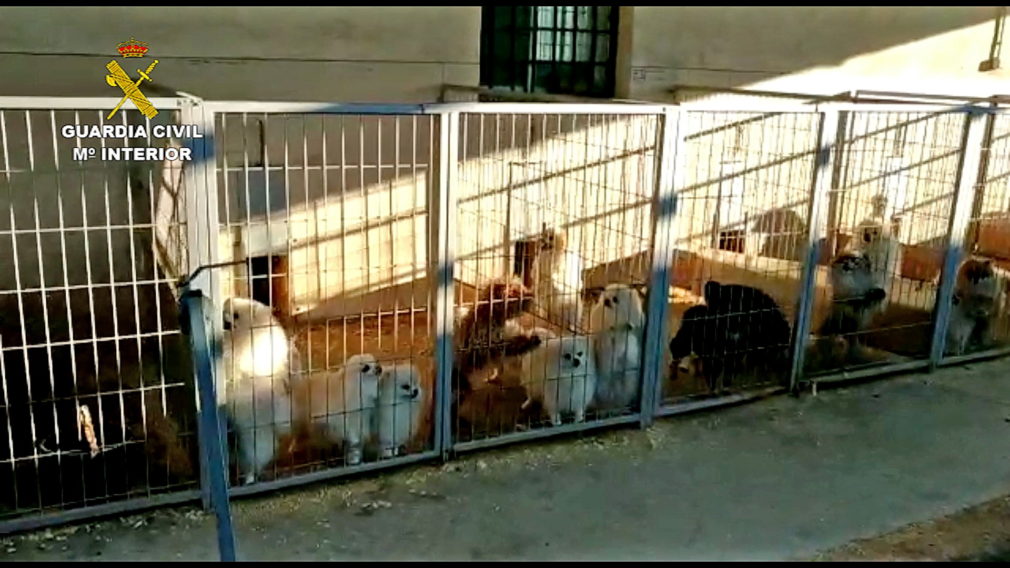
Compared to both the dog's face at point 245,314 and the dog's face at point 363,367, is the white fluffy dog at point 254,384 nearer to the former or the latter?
the dog's face at point 245,314

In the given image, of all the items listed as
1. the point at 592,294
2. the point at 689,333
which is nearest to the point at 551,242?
the point at 592,294

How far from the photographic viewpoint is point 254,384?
11.1ft

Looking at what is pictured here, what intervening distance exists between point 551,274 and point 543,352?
0.98 metres

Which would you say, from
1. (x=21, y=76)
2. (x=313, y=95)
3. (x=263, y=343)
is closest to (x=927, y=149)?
(x=313, y=95)

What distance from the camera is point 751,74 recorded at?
655 centimetres

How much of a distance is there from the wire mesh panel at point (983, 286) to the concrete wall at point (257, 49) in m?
3.32

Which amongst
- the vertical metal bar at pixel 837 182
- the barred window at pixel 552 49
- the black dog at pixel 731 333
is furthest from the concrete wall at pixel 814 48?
the black dog at pixel 731 333

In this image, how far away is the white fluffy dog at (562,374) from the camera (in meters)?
3.99

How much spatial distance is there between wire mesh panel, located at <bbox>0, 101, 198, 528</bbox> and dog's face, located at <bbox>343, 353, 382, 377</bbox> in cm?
64

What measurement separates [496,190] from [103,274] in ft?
7.90

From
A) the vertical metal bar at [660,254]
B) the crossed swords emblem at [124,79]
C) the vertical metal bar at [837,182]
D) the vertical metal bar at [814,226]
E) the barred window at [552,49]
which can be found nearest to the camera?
the crossed swords emblem at [124,79]

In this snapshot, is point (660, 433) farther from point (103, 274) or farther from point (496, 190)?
point (103, 274)

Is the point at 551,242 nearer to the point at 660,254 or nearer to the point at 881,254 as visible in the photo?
the point at 660,254

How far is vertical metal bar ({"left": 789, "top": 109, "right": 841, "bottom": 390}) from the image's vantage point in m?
4.32
